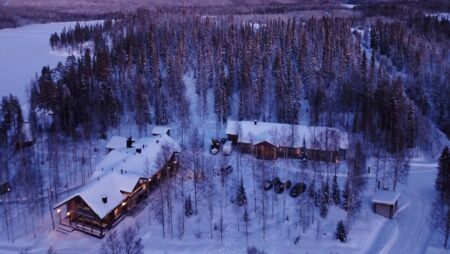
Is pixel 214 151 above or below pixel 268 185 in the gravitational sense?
above

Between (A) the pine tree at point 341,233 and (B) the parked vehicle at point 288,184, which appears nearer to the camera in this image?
(A) the pine tree at point 341,233

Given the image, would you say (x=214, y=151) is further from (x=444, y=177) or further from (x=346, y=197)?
(x=444, y=177)

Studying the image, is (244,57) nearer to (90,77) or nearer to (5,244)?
(90,77)

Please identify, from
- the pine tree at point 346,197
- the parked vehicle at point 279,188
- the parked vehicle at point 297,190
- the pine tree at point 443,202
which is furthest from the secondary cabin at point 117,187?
the pine tree at point 443,202

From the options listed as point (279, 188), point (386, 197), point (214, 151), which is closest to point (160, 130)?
point (214, 151)

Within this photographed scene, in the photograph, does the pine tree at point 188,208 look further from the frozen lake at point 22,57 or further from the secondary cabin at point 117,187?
the frozen lake at point 22,57

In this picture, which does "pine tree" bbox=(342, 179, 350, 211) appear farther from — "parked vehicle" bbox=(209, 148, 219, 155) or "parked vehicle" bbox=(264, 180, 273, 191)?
"parked vehicle" bbox=(209, 148, 219, 155)
